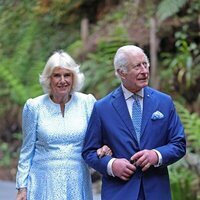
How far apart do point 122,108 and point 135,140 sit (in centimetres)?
25

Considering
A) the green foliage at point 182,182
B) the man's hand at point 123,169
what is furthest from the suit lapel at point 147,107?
the green foliage at point 182,182

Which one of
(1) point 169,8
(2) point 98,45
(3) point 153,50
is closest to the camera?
(1) point 169,8

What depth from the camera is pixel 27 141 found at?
566 centimetres

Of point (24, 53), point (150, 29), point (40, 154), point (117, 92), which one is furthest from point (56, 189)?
point (24, 53)

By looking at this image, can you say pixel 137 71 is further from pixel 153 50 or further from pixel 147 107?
pixel 153 50

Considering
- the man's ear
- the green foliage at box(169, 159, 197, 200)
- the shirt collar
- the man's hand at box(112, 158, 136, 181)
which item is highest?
the man's ear

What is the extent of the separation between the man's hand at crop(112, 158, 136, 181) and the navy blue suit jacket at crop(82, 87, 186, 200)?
0.20 feet

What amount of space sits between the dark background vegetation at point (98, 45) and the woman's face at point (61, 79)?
4.62m

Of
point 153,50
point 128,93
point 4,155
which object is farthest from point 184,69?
point 128,93

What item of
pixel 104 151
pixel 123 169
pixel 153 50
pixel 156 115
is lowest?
pixel 123 169

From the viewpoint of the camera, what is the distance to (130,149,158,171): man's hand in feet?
15.9

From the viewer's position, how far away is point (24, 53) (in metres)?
15.7

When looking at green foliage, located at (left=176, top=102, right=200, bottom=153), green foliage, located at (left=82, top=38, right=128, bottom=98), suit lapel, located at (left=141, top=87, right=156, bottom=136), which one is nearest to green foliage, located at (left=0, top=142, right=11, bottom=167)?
green foliage, located at (left=82, top=38, right=128, bottom=98)

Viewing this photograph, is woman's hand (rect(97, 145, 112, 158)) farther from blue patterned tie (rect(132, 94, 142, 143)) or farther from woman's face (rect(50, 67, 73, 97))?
woman's face (rect(50, 67, 73, 97))
